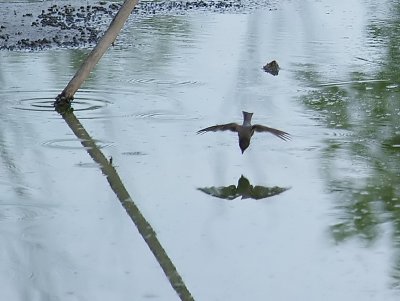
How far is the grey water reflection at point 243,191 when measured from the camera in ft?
16.0

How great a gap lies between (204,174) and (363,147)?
3.09ft

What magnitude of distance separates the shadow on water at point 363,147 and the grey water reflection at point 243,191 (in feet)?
0.88

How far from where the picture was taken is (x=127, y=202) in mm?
4777

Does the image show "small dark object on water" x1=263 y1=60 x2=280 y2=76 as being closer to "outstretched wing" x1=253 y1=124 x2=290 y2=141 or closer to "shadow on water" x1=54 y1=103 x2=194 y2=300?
"shadow on water" x1=54 y1=103 x2=194 y2=300

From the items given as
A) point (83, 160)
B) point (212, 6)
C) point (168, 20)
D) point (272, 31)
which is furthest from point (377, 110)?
point (212, 6)

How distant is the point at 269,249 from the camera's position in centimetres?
421

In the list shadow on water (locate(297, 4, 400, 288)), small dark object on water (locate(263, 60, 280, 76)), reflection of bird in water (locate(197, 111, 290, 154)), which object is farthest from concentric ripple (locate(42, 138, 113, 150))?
small dark object on water (locate(263, 60, 280, 76))

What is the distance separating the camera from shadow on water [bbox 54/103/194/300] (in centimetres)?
388

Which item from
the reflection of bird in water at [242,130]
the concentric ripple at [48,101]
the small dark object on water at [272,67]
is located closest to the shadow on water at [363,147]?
the small dark object on water at [272,67]

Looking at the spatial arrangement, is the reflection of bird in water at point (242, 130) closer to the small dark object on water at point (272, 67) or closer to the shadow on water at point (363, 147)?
the shadow on water at point (363, 147)

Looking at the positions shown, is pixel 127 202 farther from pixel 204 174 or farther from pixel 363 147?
pixel 363 147

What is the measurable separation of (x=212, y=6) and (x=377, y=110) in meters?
4.98

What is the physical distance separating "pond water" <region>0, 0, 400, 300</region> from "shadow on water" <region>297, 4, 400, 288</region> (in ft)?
0.04

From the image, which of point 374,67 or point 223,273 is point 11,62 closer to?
point 374,67
